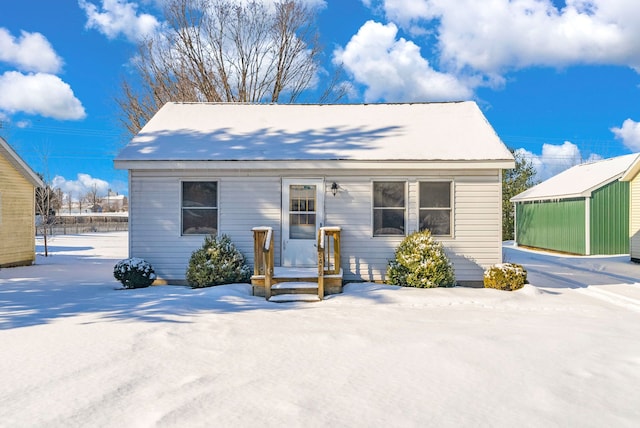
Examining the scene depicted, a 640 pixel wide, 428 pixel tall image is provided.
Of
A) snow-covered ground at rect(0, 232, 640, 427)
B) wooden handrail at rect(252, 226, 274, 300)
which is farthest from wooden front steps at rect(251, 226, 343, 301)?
snow-covered ground at rect(0, 232, 640, 427)

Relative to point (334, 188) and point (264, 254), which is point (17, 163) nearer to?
point (264, 254)

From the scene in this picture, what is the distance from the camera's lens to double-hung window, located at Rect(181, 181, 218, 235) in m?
9.73

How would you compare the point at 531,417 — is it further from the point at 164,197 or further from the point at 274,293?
the point at 164,197

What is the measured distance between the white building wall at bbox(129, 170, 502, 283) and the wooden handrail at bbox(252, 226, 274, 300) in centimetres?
80

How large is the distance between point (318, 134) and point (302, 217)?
228 cm

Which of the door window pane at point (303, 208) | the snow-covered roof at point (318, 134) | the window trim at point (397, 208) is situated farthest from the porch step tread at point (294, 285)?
the snow-covered roof at point (318, 134)

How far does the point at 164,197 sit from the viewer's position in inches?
381

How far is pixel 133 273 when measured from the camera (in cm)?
897

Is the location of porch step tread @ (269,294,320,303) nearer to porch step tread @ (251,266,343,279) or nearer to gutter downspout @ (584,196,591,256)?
porch step tread @ (251,266,343,279)

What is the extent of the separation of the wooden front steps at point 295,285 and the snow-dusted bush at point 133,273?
242cm

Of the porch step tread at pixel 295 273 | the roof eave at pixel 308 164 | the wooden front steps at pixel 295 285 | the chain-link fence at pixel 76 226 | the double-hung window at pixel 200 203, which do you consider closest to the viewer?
the wooden front steps at pixel 295 285

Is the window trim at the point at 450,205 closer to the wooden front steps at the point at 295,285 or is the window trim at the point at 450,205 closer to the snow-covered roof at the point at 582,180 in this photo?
the wooden front steps at the point at 295,285

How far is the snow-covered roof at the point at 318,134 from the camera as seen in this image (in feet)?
31.1

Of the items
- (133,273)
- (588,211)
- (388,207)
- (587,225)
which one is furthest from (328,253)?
(587,225)
